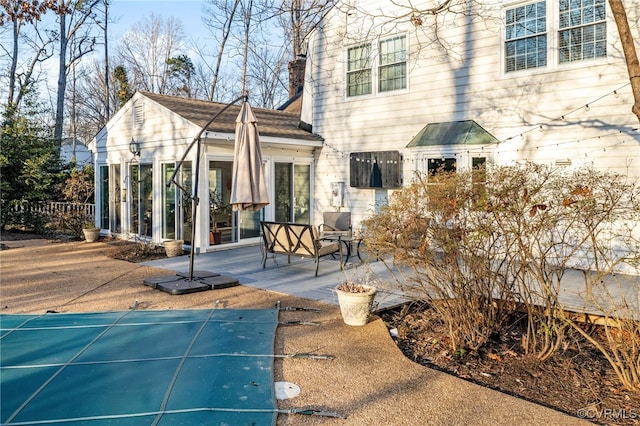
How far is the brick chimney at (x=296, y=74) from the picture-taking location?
653 inches

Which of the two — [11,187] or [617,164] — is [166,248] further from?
[617,164]

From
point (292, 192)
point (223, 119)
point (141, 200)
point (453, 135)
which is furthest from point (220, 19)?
point (453, 135)

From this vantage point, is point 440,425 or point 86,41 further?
point 86,41

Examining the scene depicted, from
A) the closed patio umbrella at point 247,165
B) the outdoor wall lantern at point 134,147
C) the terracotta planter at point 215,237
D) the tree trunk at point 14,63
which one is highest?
the tree trunk at point 14,63

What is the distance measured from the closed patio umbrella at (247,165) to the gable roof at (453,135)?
13.3ft

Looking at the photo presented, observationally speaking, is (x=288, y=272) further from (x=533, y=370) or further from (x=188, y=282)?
(x=533, y=370)

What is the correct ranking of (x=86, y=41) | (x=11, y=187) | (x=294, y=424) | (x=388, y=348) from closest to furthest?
(x=294, y=424) < (x=388, y=348) < (x=11, y=187) < (x=86, y=41)

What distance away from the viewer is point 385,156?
1035 cm

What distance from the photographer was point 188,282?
678 cm

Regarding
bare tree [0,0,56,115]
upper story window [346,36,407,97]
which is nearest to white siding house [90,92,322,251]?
upper story window [346,36,407,97]

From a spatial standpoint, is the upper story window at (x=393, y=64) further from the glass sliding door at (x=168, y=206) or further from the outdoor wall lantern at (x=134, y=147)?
the outdoor wall lantern at (x=134, y=147)

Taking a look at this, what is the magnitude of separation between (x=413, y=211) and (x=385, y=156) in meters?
6.02

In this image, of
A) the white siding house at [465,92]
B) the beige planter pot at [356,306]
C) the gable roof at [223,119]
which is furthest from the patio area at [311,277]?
the gable roof at [223,119]

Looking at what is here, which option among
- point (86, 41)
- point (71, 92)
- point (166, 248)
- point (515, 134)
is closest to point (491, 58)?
point (515, 134)
